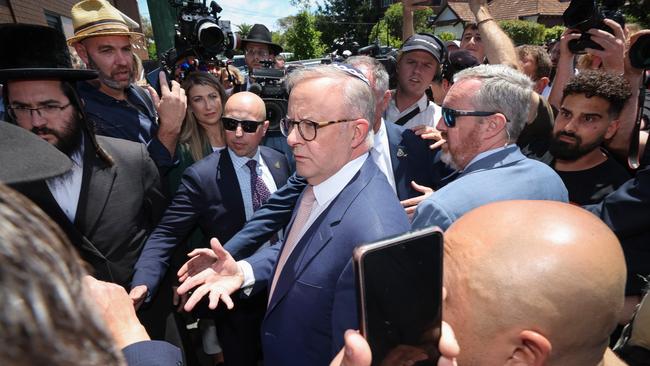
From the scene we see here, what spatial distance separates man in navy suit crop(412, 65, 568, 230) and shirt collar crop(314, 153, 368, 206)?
0.35 m

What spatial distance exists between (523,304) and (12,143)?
1200mm

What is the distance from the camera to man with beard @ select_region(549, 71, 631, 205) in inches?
97.7

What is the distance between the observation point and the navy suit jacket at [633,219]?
194cm

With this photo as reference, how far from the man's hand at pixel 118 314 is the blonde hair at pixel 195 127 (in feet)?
5.88

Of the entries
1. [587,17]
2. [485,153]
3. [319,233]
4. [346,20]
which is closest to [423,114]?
[587,17]

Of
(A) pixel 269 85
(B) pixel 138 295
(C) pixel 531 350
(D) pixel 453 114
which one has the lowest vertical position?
(B) pixel 138 295

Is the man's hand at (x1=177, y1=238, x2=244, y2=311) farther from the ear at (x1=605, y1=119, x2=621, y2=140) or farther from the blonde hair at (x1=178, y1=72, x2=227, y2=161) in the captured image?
the ear at (x1=605, y1=119, x2=621, y2=140)

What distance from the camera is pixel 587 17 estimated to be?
9.51 feet

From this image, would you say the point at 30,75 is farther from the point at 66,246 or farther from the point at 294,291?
the point at 66,246

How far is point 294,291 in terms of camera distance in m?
1.55

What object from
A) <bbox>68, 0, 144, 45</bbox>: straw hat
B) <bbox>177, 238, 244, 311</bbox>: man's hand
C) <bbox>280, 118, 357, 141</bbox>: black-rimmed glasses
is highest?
<bbox>68, 0, 144, 45</bbox>: straw hat

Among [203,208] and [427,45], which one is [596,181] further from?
[203,208]

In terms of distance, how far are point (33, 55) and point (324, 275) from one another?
1.94 m

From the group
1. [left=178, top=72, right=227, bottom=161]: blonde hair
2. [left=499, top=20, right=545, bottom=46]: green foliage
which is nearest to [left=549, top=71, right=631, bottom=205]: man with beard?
[left=178, top=72, right=227, bottom=161]: blonde hair
